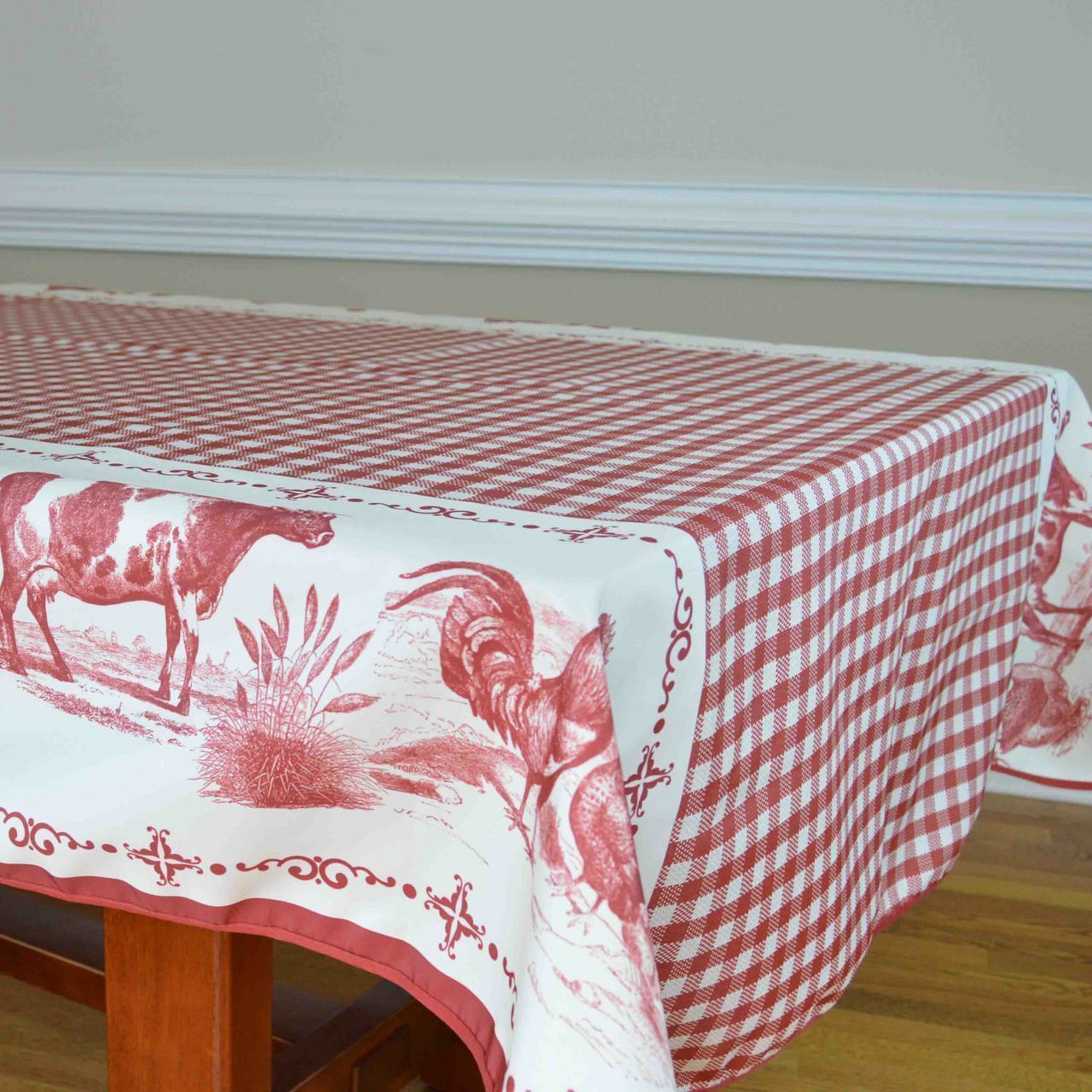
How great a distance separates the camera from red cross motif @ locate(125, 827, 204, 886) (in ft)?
2.26

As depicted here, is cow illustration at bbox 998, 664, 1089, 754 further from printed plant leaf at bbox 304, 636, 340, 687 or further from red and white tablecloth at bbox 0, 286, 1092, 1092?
printed plant leaf at bbox 304, 636, 340, 687

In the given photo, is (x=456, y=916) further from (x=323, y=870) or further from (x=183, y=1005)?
(x=183, y=1005)

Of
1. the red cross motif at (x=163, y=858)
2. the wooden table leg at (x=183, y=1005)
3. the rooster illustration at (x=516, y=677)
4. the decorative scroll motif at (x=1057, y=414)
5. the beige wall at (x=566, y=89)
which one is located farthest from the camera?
the beige wall at (x=566, y=89)

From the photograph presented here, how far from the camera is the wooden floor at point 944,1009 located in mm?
1409

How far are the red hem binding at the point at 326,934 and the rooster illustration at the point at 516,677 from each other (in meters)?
0.10

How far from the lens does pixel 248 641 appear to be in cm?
64

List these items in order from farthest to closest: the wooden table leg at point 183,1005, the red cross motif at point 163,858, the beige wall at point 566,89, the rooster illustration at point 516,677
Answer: the beige wall at point 566,89, the wooden table leg at point 183,1005, the red cross motif at point 163,858, the rooster illustration at point 516,677

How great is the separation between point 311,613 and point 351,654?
0.03 m

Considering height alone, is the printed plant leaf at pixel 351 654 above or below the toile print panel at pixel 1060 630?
above

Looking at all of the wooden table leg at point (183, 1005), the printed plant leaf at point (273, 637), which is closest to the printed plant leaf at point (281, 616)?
the printed plant leaf at point (273, 637)

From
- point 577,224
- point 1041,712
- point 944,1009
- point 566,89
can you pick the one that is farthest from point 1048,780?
point 566,89

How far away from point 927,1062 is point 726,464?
0.93 m

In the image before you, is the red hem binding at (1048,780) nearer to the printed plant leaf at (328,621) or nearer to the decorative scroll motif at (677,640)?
the decorative scroll motif at (677,640)

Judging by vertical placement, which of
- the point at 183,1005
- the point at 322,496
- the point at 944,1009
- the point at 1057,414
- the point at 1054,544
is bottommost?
the point at 944,1009
